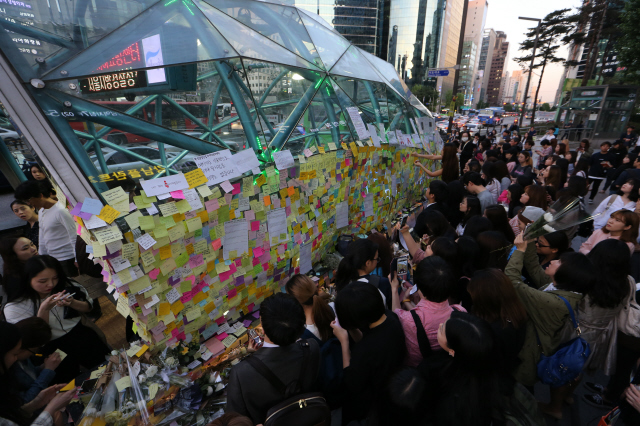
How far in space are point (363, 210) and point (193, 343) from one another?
3044 millimetres

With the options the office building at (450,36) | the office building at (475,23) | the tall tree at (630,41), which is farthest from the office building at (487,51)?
the tall tree at (630,41)

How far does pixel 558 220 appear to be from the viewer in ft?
10.3

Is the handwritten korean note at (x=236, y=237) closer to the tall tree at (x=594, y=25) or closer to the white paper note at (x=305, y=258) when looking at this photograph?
the white paper note at (x=305, y=258)

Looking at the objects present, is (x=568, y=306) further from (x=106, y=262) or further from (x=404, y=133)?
(x=404, y=133)

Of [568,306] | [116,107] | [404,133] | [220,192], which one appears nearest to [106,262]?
[220,192]

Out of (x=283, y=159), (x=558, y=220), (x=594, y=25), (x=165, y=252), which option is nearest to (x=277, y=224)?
(x=283, y=159)

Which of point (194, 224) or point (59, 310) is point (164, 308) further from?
point (59, 310)

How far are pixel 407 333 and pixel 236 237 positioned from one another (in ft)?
5.57

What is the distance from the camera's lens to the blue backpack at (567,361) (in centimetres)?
224

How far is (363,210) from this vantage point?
4848 millimetres

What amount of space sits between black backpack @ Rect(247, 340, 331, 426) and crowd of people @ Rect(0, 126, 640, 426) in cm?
1

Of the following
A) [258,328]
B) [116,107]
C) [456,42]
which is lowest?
[258,328]

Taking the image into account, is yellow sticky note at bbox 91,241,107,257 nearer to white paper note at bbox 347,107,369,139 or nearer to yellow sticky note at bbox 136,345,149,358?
yellow sticky note at bbox 136,345,149,358

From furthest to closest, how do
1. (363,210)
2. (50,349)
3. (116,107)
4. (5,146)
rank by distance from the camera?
(5,146) < (363,210) < (50,349) < (116,107)
